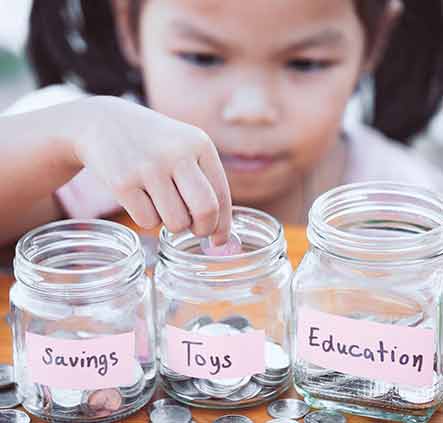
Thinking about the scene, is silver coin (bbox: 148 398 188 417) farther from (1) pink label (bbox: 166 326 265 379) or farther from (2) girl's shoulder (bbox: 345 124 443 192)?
(2) girl's shoulder (bbox: 345 124 443 192)

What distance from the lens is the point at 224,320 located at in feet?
1.90

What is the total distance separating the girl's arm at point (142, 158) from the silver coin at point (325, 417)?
13cm

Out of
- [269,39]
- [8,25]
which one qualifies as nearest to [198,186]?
[269,39]

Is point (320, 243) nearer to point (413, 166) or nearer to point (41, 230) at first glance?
point (41, 230)

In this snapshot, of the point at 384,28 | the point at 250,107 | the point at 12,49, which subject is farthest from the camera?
the point at 12,49

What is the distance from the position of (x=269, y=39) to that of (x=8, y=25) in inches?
53.0

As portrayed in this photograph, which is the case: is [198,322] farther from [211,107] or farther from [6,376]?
[211,107]

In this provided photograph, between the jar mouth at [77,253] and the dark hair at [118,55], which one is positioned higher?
the jar mouth at [77,253]

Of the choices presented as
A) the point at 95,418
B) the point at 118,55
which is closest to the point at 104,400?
the point at 95,418

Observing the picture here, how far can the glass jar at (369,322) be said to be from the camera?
0.53 m

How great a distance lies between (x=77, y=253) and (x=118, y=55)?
0.82m

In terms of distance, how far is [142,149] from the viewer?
1.78 feet

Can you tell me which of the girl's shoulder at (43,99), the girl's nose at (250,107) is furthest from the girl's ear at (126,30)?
the girl's nose at (250,107)

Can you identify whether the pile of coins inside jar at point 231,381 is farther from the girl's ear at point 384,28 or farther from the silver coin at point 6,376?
the girl's ear at point 384,28
